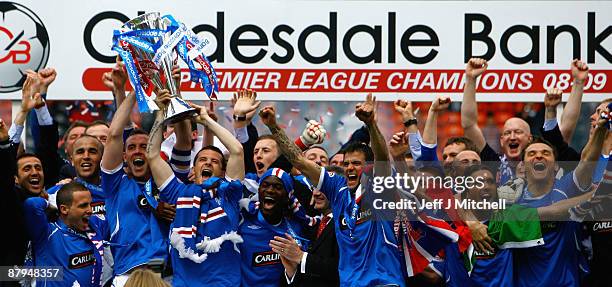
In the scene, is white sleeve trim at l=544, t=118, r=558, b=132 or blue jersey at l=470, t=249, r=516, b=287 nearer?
blue jersey at l=470, t=249, r=516, b=287

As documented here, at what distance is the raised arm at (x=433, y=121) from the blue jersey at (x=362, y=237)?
653 mm

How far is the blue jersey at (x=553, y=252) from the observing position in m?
9.23

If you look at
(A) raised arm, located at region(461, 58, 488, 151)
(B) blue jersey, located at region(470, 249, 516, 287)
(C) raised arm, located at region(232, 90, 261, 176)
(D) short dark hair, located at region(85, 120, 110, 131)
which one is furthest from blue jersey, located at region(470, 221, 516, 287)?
(D) short dark hair, located at region(85, 120, 110, 131)

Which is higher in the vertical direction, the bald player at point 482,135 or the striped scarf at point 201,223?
the bald player at point 482,135

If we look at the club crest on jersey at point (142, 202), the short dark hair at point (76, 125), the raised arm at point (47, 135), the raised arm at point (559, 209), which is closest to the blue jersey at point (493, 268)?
the raised arm at point (559, 209)

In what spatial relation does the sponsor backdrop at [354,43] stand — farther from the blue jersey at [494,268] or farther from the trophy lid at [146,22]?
the blue jersey at [494,268]

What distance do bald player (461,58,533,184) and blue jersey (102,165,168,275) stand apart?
2.43 meters

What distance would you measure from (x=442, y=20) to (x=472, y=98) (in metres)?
0.71

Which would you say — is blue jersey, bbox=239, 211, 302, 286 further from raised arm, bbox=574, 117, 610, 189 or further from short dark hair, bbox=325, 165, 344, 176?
raised arm, bbox=574, 117, 610, 189

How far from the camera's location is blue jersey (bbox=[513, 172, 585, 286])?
9.23 metres

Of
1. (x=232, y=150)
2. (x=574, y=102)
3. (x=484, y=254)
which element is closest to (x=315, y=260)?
(x=232, y=150)

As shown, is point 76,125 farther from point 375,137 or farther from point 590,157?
point 590,157

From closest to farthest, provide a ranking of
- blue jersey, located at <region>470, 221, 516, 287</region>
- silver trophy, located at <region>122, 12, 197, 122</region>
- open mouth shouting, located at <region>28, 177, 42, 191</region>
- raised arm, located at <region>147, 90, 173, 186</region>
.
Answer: raised arm, located at <region>147, 90, 173, 186</region> → silver trophy, located at <region>122, 12, 197, 122</region> → blue jersey, located at <region>470, 221, 516, 287</region> → open mouth shouting, located at <region>28, 177, 42, 191</region>

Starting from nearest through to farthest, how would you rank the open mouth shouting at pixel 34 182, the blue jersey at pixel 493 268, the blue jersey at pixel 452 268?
the blue jersey at pixel 493 268, the blue jersey at pixel 452 268, the open mouth shouting at pixel 34 182
